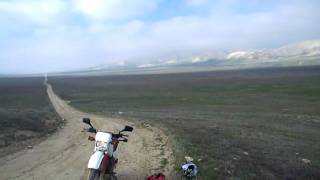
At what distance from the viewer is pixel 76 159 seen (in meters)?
16.6

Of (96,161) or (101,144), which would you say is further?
(101,144)

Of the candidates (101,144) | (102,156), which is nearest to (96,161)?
(102,156)

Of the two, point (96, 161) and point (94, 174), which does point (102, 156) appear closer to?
point (96, 161)

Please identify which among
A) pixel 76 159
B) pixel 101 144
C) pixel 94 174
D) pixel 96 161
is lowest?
pixel 76 159

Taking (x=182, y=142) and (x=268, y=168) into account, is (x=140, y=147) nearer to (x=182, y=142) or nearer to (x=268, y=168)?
(x=182, y=142)

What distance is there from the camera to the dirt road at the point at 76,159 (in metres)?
14.3

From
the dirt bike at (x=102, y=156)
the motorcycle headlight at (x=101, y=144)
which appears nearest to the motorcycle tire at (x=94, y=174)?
the dirt bike at (x=102, y=156)

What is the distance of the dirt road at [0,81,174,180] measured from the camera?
47.0 feet

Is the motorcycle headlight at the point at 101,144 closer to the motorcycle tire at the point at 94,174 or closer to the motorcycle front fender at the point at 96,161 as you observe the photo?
the motorcycle front fender at the point at 96,161

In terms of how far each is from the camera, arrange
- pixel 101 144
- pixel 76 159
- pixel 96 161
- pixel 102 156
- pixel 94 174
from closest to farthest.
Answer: pixel 96 161 < pixel 94 174 < pixel 102 156 < pixel 101 144 < pixel 76 159

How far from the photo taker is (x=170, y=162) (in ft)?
51.8

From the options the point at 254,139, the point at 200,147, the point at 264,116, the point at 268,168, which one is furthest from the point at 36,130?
the point at 264,116

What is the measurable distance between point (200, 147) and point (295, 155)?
4.31 metres

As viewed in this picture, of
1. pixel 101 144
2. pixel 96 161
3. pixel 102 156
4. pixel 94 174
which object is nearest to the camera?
pixel 96 161
